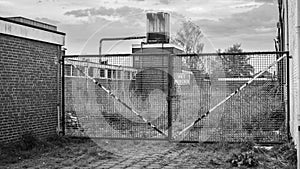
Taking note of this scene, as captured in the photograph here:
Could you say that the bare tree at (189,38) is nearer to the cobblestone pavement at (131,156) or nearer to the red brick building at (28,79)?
the red brick building at (28,79)

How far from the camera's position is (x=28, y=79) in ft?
33.4

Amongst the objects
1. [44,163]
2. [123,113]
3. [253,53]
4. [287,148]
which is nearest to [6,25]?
[44,163]

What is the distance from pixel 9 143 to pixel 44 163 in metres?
1.61

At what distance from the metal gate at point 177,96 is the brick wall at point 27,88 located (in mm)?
507

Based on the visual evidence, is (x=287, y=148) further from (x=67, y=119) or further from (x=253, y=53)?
(x=67, y=119)

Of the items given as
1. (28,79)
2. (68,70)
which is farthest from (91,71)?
(28,79)

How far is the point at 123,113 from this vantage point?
1176cm

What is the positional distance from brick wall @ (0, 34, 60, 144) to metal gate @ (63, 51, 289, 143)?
0.51m

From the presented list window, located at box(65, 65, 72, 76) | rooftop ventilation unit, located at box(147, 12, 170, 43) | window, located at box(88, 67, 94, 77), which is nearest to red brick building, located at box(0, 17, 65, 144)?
window, located at box(65, 65, 72, 76)

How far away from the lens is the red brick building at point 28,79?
9.34m

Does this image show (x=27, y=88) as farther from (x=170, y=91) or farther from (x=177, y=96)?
(x=177, y=96)

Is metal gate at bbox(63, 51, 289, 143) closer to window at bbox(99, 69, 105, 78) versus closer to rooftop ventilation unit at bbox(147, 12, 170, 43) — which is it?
window at bbox(99, 69, 105, 78)

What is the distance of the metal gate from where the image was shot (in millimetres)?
10492

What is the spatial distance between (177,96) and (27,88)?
3.80m
